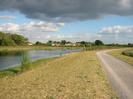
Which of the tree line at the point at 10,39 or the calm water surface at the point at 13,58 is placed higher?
the tree line at the point at 10,39

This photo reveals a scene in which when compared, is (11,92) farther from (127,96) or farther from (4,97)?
(127,96)

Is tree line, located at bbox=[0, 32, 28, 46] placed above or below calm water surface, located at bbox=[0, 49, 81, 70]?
above

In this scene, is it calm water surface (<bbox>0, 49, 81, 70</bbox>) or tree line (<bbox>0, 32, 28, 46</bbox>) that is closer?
calm water surface (<bbox>0, 49, 81, 70</bbox>)

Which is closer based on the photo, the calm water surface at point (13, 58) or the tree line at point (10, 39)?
the calm water surface at point (13, 58)

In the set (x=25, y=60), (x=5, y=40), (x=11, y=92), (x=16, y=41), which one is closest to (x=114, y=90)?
(x=11, y=92)

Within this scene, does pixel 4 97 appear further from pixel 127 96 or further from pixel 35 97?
pixel 127 96

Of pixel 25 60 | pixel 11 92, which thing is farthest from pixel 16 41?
pixel 11 92

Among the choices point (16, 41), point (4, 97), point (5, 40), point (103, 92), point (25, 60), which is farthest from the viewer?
point (16, 41)

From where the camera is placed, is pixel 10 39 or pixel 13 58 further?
pixel 10 39

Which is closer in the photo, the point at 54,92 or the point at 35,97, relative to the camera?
the point at 35,97

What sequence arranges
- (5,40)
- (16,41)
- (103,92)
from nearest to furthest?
(103,92)
(5,40)
(16,41)

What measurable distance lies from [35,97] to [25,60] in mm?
18074

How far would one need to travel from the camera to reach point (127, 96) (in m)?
12.1

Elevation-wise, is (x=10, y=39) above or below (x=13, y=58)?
above
